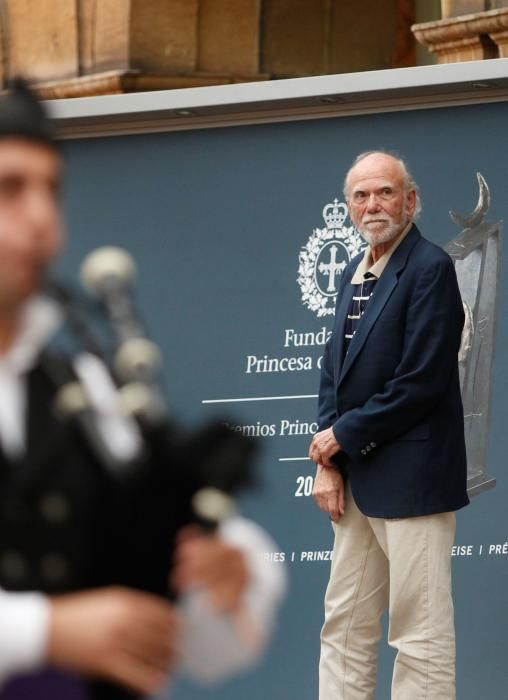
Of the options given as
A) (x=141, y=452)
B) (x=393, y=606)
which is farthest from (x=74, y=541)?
A: (x=393, y=606)

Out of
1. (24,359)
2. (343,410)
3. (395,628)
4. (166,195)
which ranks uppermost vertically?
(24,359)

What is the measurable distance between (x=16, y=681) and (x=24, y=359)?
1.23 feet

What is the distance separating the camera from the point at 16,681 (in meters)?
2.17

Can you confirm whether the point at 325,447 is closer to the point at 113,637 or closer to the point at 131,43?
the point at 113,637

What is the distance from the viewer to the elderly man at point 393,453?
20.4 ft

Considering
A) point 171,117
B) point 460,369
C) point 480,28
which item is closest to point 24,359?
point 460,369

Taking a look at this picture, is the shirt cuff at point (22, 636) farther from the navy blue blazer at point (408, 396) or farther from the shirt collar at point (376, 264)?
the shirt collar at point (376, 264)

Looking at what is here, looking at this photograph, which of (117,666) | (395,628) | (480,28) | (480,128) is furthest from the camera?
(480,28)

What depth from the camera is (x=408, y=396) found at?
6172 millimetres

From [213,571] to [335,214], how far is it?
5.33 meters

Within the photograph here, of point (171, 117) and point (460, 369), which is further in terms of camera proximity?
point (171, 117)

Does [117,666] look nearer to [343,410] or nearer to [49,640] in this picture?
[49,640]

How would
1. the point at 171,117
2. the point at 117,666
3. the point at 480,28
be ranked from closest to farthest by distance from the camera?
the point at 117,666 → the point at 171,117 → the point at 480,28

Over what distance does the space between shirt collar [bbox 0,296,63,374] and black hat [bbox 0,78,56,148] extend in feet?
0.65
